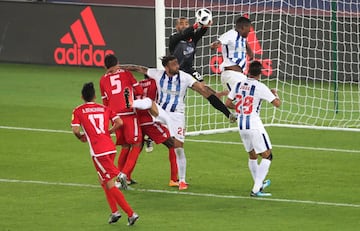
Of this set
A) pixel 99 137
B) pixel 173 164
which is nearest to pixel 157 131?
pixel 173 164

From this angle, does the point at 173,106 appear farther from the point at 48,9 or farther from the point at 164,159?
the point at 48,9

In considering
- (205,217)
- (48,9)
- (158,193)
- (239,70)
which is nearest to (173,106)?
(158,193)

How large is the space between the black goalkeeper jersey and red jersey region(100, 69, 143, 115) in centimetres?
289

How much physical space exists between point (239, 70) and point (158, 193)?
16.3ft

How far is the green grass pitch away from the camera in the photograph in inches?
559

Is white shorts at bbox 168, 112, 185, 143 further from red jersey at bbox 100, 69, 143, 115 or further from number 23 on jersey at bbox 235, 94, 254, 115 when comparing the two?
number 23 on jersey at bbox 235, 94, 254, 115

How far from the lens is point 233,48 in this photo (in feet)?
66.0

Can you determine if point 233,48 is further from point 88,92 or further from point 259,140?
point 88,92

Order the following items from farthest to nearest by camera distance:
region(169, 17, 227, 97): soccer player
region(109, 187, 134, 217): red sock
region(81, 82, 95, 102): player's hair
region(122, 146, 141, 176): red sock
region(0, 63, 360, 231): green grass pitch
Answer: region(169, 17, 227, 97): soccer player → region(122, 146, 141, 176): red sock → region(0, 63, 360, 231): green grass pitch → region(81, 82, 95, 102): player's hair → region(109, 187, 134, 217): red sock

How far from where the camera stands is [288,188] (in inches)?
643

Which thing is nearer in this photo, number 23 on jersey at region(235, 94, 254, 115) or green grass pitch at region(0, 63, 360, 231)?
green grass pitch at region(0, 63, 360, 231)

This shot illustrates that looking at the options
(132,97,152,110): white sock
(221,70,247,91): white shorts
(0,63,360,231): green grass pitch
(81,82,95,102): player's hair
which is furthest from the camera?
(221,70,247,91): white shorts

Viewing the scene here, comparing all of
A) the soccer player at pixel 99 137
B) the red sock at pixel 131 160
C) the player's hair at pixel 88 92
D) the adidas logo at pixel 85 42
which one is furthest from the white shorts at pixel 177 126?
the adidas logo at pixel 85 42

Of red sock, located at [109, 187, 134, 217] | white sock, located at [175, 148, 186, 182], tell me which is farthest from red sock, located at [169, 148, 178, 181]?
red sock, located at [109, 187, 134, 217]
